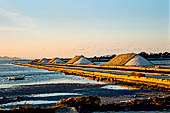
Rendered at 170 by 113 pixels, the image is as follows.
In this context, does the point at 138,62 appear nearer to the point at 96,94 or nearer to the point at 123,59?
the point at 123,59

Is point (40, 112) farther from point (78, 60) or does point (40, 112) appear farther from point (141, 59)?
point (78, 60)

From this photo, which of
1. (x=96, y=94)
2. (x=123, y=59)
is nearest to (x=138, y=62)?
(x=123, y=59)

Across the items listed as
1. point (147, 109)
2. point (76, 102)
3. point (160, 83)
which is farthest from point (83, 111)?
point (160, 83)

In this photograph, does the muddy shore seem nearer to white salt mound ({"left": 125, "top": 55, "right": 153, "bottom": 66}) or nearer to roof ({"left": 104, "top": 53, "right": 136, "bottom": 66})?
white salt mound ({"left": 125, "top": 55, "right": 153, "bottom": 66})

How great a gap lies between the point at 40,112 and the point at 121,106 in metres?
5.10

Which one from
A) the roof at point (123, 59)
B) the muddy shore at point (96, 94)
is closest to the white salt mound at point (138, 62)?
the roof at point (123, 59)

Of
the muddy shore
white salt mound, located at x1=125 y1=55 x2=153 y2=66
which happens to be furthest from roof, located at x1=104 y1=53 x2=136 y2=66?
the muddy shore

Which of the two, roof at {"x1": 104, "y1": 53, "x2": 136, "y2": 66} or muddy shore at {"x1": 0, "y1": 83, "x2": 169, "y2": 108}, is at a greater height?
roof at {"x1": 104, "y1": 53, "x2": 136, "y2": 66}

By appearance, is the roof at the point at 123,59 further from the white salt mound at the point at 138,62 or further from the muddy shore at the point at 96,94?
the muddy shore at the point at 96,94

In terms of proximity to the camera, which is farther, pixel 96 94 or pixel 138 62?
pixel 138 62

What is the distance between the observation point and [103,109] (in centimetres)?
1681

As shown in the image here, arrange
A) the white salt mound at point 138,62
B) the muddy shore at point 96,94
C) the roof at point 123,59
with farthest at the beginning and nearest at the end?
the roof at point 123,59
the white salt mound at point 138,62
the muddy shore at point 96,94

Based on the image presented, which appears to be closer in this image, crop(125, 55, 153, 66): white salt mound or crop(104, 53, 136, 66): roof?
crop(125, 55, 153, 66): white salt mound

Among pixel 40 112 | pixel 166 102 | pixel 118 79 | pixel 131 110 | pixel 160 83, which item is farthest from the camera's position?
pixel 118 79
